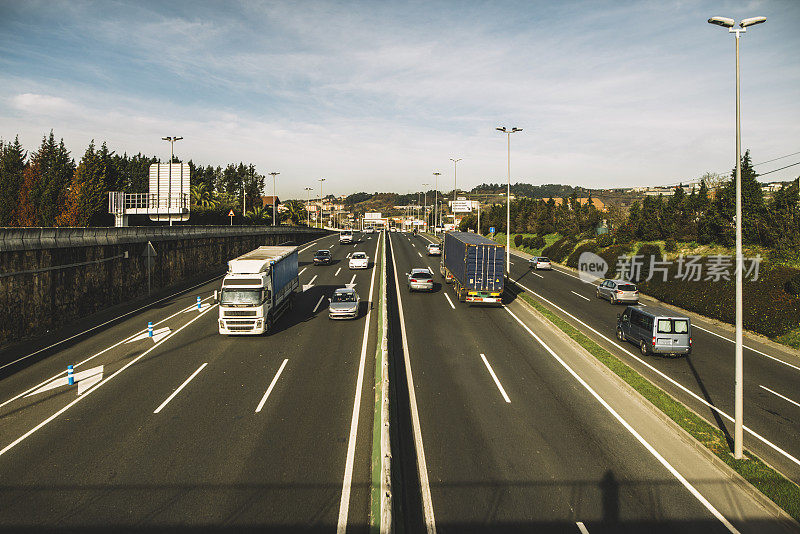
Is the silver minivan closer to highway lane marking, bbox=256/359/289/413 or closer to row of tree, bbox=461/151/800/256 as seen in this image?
row of tree, bbox=461/151/800/256

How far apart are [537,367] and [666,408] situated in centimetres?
517

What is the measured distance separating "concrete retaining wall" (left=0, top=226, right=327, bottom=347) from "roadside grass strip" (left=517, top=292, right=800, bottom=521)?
26258mm

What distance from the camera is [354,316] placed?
2475cm

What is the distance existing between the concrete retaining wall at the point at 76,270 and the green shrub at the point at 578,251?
1637 inches

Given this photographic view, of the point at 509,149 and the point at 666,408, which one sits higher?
the point at 509,149

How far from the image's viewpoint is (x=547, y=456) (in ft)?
37.3

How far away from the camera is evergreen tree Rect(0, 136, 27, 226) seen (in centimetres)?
5256

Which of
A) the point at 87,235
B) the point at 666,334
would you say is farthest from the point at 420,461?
the point at 87,235

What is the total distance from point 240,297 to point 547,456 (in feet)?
50.2

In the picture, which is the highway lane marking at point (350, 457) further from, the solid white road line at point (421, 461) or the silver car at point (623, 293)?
the silver car at point (623, 293)

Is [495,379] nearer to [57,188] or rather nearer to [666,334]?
[666,334]

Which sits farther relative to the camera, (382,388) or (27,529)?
(382,388)

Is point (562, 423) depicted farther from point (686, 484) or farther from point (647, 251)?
point (647, 251)

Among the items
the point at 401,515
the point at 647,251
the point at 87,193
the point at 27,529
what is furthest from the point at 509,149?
the point at 87,193
